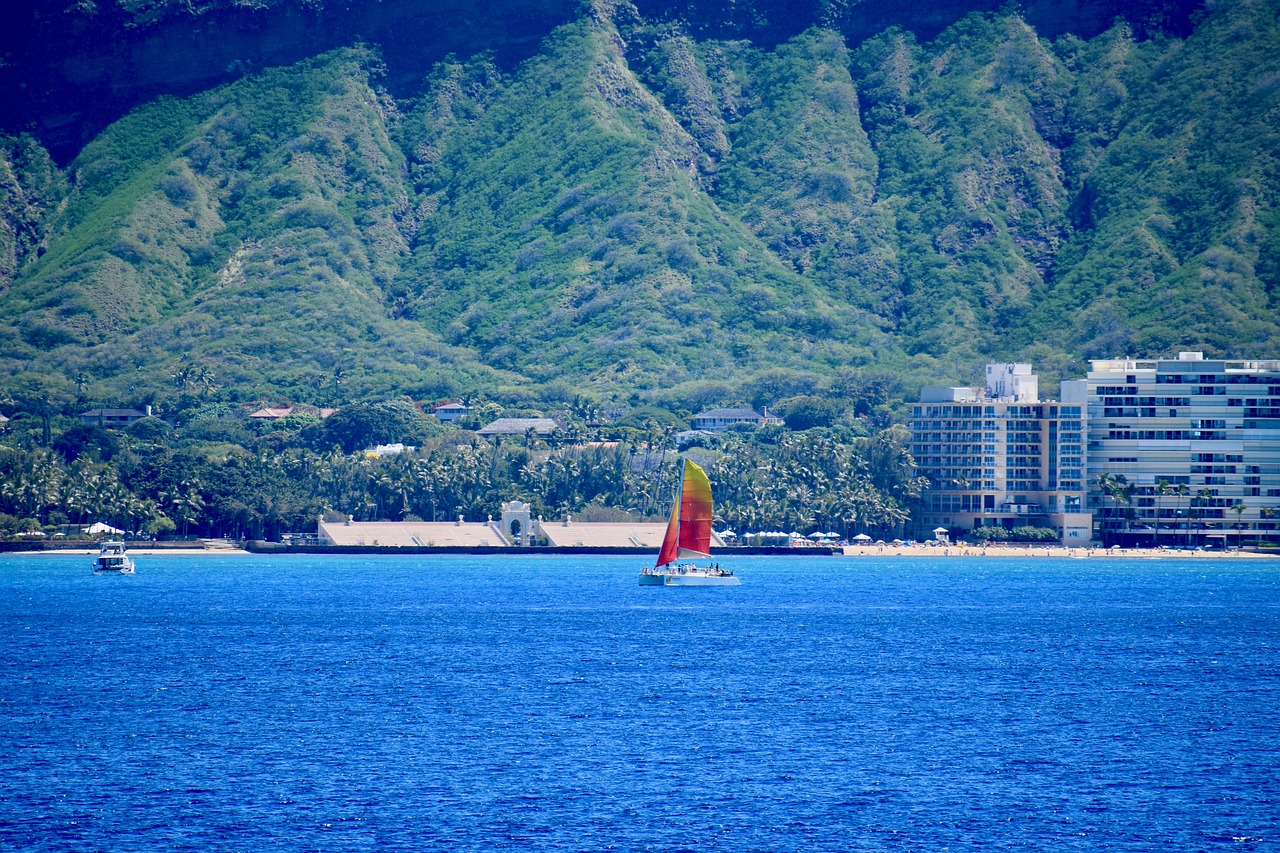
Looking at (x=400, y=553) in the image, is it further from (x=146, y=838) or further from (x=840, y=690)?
(x=146, y=838)

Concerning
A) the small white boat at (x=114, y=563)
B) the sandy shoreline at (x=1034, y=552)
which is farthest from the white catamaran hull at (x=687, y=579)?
the sandy shoreline at (x=1034, y=552)

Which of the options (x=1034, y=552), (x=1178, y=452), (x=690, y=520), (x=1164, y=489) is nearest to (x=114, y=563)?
(x=690, y=520)

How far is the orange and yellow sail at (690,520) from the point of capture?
130500 mm

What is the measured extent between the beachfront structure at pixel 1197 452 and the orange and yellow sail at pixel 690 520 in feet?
237

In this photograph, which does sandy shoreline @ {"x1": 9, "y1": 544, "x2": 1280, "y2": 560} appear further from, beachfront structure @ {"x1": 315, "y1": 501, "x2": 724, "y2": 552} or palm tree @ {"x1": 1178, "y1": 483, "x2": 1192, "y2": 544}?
palm tree @ {"x1": 1178, "y1": 483, "x2": 1192, "y2": 544}

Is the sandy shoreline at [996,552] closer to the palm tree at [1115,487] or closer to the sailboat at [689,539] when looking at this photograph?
the palm tree at [1115,487]

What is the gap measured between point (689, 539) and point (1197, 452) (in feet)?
262

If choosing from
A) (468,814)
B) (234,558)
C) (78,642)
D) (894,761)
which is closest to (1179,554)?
(234,558)

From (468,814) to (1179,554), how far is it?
151 metres

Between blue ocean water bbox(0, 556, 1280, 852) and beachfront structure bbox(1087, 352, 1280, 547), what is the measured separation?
74855mm

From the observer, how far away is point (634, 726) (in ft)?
213

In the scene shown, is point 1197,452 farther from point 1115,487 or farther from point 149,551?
point 149,551

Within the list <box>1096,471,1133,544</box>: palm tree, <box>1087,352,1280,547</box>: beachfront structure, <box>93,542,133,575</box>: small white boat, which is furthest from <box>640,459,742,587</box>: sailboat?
<box>1087,352,1280,547</box>: beachfront structure

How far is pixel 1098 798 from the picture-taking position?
53.1 metres
